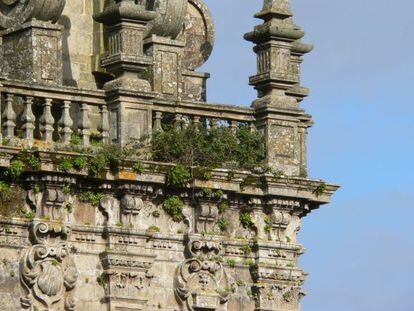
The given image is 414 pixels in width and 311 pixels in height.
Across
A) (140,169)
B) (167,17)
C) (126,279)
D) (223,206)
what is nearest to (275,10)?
(167,17)

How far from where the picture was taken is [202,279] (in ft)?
148

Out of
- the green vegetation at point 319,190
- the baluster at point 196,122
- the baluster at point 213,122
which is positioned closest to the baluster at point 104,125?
the baluster at point 196,122

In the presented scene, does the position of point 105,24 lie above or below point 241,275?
above

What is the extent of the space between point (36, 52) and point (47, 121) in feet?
4.27

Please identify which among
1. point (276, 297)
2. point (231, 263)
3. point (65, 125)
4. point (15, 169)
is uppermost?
point (65, 125)

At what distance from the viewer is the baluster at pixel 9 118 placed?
43625 mm

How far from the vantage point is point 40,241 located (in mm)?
43656

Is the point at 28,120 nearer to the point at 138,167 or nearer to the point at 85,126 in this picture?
the point at 85,126

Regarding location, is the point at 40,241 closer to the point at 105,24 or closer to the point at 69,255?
the point at 69,255

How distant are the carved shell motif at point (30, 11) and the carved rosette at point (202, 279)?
3.74 m

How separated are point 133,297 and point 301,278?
3.13 meters

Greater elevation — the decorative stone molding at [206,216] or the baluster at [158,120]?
the baluster at [158,120]

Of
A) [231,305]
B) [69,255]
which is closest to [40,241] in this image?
[69,255]

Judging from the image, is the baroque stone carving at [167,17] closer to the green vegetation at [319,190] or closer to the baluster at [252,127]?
the baluster at [252,127]
